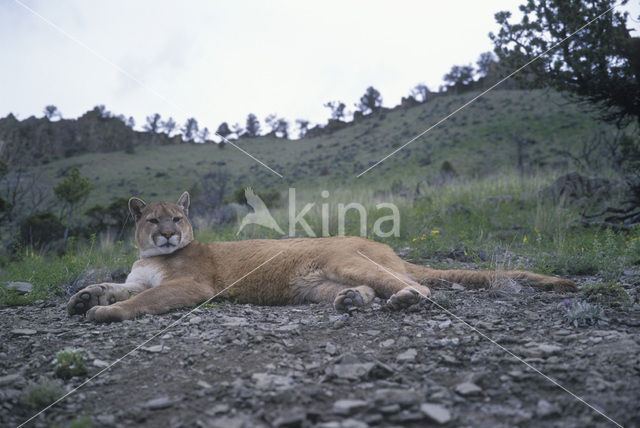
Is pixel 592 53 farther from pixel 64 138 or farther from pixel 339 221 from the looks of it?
pixel 64 138

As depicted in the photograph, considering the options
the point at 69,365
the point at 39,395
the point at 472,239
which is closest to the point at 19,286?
the point at 69,365

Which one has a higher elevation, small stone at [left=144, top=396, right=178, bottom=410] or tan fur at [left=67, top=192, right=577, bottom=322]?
tan fur at [left=67, top=192, right=577, bottom=322]

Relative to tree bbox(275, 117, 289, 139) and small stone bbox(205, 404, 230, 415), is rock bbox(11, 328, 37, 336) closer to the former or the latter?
small stone bbox(205, 404, 230, 415)

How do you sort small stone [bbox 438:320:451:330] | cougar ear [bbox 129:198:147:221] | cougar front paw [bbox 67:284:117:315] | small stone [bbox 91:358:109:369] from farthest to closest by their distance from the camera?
cougar ear [bbox 129:198:147:221] → cougar front paw [bbox 67:284:117:315] → small stone [bbox 438:320:451:330] → small stone [bbox 91:358:109:369]

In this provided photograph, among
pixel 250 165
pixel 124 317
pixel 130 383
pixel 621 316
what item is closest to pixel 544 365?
pixel 621 316

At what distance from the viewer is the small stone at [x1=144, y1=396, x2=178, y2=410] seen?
2.12 m

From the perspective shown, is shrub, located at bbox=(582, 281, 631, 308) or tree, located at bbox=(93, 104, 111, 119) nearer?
shrub, located at bbox=(582, 281, 631, 308)

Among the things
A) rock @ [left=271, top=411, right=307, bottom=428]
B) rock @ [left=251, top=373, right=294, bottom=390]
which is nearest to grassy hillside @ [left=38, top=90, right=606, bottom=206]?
rock @ [left=251, top=373, right=294, bottom=390]

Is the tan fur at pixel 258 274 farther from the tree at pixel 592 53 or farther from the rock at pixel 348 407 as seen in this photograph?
the tree at pixel 592 53

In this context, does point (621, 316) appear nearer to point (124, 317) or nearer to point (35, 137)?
point (124, 317)

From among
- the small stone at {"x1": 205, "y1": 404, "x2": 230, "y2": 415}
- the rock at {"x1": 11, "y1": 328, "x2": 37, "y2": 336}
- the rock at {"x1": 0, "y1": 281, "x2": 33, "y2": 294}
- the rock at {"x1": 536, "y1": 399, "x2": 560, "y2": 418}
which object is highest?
the rock at {"x1": 0, "y1": 281, "x2": 33, "y2": 294}

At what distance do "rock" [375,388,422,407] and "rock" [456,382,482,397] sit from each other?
0.23 metres

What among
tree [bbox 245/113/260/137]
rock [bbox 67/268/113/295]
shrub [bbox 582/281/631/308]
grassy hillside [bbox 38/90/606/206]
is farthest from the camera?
tree [bbox 245/113/260/137]

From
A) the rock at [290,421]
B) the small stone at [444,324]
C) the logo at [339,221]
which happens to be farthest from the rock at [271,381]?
the logo at [339,221]
